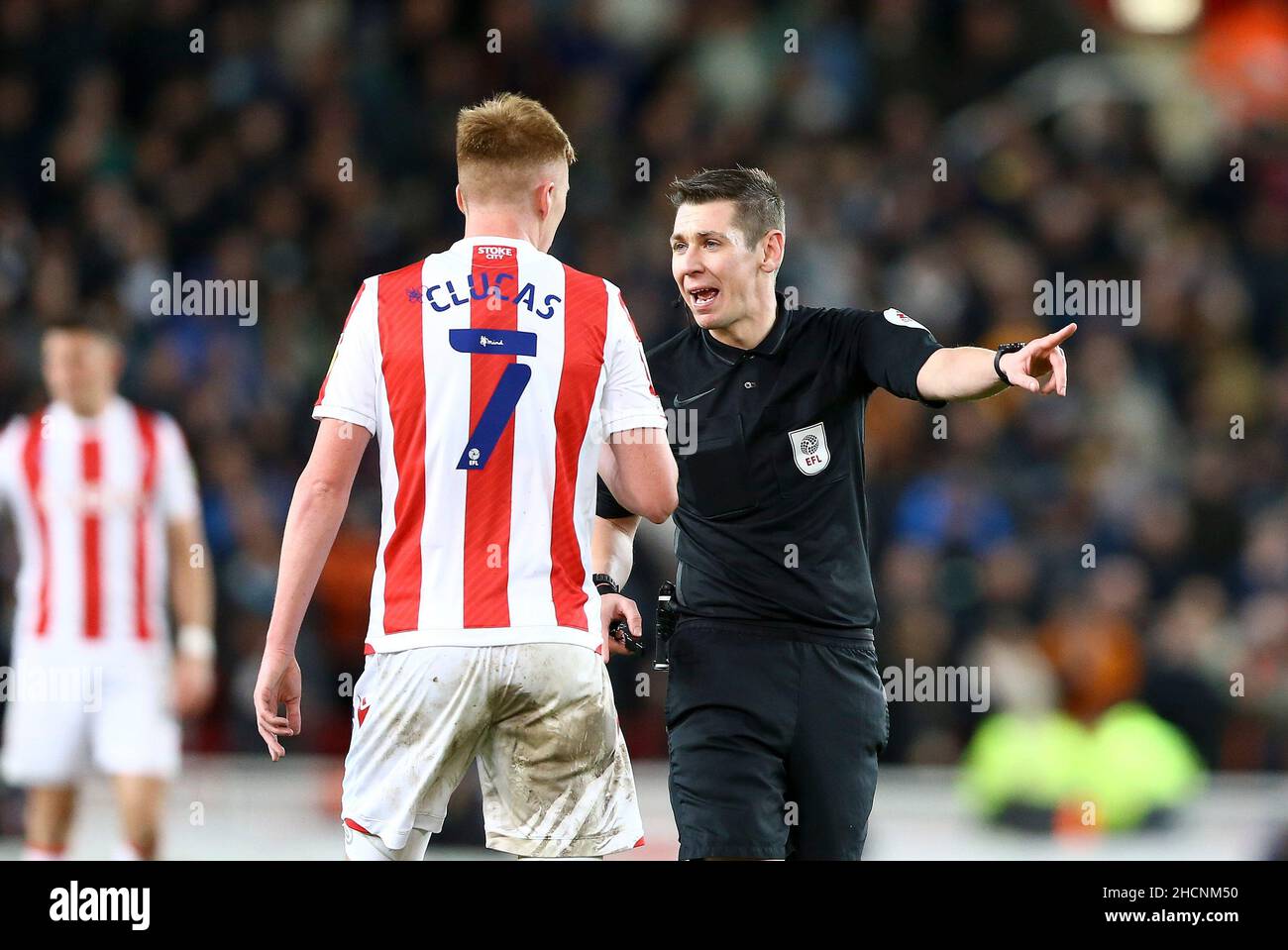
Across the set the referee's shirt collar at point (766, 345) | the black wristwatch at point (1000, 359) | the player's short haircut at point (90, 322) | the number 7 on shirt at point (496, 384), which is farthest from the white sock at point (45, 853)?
the black wristwatch at point (1000, 359)

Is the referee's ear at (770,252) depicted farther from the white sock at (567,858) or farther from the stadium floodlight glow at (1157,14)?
the stadium floodlight glow at (1157,14)

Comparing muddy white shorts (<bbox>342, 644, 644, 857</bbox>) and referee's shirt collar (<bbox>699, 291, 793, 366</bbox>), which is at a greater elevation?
referee's shirt collar (<bbox>699, 291, 793, 366</bbox>)

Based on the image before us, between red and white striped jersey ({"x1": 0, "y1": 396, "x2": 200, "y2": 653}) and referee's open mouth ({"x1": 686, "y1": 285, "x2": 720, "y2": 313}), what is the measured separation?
2.97 meters

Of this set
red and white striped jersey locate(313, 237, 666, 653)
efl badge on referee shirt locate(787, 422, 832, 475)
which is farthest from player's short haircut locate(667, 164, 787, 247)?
red and white striped jersey locate(313, 237, 666, 653)

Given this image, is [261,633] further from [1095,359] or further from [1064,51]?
[1064,51]

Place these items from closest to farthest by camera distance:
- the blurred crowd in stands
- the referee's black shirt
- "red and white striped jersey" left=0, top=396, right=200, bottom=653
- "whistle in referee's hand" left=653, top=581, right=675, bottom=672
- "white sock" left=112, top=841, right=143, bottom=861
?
the referee's black shirt, "whistle in referee's hand" left=653, top=581, right=675, bottom=672, "white sock" left=112, top=841, right=143, bottom=861, "red and white striped jersey" left=0, top=396, right=200, bottom=653, the blurred crowd in stands

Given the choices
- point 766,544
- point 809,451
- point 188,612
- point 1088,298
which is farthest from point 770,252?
point 1088,298

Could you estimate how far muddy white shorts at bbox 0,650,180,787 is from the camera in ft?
19.5

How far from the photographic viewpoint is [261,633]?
7348 millimetres

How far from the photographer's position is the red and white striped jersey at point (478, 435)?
3139 mm

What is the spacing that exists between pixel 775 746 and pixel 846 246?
19.8ft

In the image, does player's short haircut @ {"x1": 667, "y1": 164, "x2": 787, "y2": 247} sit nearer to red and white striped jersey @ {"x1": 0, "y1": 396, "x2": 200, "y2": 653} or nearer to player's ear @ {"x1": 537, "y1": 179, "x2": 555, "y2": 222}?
player's ear @ {"x1": 537, "y1": 179, "x2": 555, "y2": 222}

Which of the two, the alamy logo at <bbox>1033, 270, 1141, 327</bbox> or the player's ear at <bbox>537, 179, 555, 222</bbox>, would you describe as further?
the alamy logo at <bbox>1033, 270, 1141, 327</bbox>

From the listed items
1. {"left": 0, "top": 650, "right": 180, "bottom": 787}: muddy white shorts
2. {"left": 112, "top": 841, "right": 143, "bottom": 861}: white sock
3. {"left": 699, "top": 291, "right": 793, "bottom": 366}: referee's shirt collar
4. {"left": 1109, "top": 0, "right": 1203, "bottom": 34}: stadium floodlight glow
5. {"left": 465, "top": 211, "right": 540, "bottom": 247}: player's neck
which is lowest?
{"left": 112, "top": 841, "right": 143, "bottom": 861}: white sock
